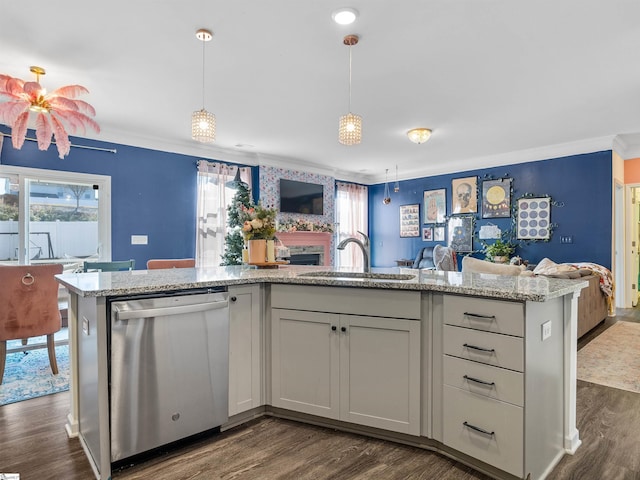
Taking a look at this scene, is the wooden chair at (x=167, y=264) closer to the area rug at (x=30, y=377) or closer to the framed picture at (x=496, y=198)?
the area rug at (x=30, y=377)

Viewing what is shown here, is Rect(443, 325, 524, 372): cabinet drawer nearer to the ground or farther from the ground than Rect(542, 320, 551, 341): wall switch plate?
nearer to the ground

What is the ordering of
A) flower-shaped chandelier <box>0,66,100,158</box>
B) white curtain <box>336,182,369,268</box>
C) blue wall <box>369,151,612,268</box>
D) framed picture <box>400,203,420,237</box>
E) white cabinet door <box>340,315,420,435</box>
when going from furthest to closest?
white curtain <box>336,182,369,268</box> < framed picture <box>400,203,420,237</box> < blue wall <box>369,151,612,268</box> < flower-shaped chandelier <box>0,66,100,158</box> < white cabinet door <box>340,315,420,435</box>

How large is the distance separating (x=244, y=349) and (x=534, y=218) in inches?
216

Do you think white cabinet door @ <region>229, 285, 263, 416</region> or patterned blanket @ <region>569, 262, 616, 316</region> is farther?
patterned blanket @ <region>569, 262, 616, 316</region>

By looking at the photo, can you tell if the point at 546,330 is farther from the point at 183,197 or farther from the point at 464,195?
the point at 464,195

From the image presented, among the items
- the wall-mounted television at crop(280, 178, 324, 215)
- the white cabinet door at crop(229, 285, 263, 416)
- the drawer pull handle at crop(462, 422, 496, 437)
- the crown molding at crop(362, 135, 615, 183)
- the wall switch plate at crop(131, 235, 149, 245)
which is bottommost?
the drawer pull handle at crop(462, 422, 496, 437)

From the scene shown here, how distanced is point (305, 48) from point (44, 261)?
4105mm

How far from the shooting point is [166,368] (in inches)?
75.0

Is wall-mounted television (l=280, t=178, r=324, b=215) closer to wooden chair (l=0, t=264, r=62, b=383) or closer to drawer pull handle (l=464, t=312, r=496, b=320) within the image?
wooden chair (l=0, t=264, r=62, b=383)

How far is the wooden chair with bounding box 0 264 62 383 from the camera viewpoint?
2.87 meters

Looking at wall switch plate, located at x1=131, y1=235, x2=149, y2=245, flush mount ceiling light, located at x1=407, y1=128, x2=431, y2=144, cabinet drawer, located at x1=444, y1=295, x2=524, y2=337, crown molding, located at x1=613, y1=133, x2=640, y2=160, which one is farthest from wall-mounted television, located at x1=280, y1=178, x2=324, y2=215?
cabinet drawer, located at x1=444, y1=295, x2=524, y2=337

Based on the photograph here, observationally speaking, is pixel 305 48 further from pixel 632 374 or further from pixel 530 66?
pixel 632 374

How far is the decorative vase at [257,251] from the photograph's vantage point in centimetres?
288

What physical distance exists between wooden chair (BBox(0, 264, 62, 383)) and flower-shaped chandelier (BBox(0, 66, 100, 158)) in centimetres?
102
